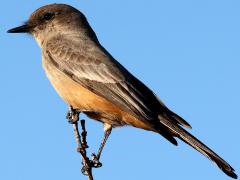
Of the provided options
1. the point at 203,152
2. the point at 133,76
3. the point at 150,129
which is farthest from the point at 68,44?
the point at 203,152

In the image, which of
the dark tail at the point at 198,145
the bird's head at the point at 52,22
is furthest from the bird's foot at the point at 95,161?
the bird's head at the point at 52,22

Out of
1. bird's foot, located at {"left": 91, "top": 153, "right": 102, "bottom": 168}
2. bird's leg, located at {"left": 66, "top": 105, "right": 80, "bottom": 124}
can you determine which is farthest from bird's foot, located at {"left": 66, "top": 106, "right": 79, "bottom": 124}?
bird's foot, located at {"left": 91, "top": 153, "right": 102, "bottom": 168}

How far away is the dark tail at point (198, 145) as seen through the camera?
9928 mm

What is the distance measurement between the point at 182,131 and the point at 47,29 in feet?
13.7

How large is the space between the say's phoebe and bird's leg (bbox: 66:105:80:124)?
0.31 meters

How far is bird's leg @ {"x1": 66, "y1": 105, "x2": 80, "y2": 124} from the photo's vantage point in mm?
9449

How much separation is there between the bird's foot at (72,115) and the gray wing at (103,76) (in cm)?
71

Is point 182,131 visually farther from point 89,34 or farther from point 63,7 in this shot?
point 63,7

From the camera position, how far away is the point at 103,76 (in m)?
11.3

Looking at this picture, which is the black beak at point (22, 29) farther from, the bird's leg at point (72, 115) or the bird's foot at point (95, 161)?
the bird's foot at point (95, 161)

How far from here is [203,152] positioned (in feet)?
33.5

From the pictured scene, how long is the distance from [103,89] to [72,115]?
49.7 inches

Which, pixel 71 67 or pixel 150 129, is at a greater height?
pixel 71 67

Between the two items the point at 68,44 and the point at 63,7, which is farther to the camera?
the point at 63,7
